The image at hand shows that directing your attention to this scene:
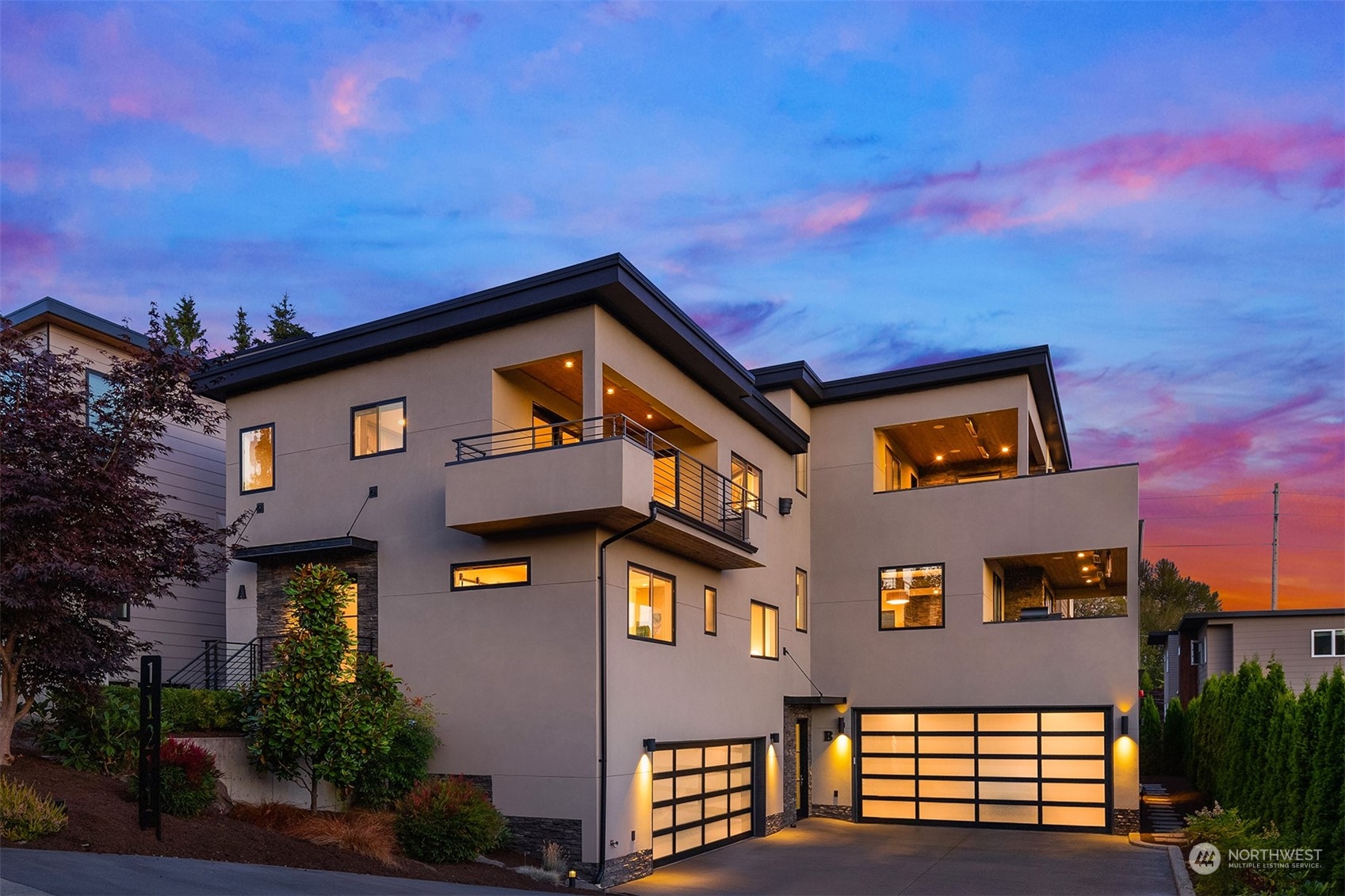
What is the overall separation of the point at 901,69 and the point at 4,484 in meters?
15.1

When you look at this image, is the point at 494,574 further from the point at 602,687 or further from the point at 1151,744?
the point at 1151,744

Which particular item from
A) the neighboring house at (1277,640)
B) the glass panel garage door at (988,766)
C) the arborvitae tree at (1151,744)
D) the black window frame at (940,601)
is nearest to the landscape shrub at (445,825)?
the glass panel garage door at (988,766)

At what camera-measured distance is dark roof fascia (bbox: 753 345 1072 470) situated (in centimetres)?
2219

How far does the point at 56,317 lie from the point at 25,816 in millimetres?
11704

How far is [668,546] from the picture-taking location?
56.0 ft

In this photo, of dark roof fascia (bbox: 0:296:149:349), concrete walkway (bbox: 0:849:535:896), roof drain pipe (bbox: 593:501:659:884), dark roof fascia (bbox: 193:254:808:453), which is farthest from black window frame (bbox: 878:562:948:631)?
dark roof fascia (bbox: 0:296:149:349)

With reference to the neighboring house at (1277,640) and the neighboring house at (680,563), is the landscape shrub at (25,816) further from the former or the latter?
the neighboring house at (1277,640)

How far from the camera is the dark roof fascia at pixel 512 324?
1534 centimetres

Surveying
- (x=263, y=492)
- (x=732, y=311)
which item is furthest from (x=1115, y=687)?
(x=732, y=311)

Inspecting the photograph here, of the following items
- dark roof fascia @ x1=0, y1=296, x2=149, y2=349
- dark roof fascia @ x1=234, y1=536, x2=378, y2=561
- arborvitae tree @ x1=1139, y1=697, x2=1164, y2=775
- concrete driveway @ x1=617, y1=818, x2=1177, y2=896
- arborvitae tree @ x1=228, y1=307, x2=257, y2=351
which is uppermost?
arborvitae tree @ x1=228, y1=307, x2=257, y2=351

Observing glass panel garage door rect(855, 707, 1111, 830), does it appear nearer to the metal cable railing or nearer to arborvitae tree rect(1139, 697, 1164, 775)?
the metal cable railing

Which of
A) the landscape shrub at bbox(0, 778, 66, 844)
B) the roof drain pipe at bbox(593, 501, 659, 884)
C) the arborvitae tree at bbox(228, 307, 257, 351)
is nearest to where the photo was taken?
the landscape shrub at bbox(0, 778, 66, 844)

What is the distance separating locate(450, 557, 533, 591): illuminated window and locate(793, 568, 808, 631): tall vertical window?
28.8 feet

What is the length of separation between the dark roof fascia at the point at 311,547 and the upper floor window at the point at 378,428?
154 centimetres
